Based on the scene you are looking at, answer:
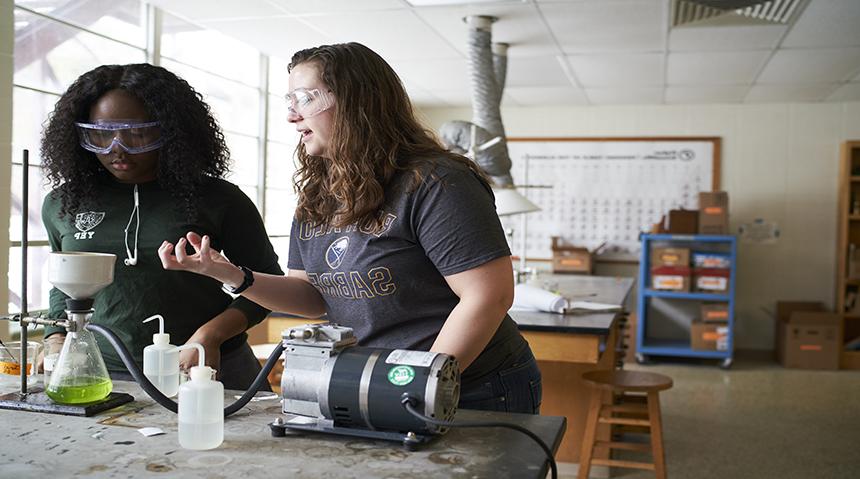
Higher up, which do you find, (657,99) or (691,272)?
(657,99)

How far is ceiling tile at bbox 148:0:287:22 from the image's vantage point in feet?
13.1

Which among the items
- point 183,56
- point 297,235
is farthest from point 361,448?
point 183,56

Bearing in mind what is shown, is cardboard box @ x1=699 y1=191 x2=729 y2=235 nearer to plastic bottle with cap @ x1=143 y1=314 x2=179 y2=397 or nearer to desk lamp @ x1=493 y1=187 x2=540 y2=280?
desk lamp @ x1=493 y1=187 x2=540 y2=280

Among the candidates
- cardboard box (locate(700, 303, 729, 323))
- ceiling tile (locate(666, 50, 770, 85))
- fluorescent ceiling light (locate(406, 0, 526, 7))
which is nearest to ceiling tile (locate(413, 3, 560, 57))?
fluorescent ceiling light (locate(406, 0, 526, 7))

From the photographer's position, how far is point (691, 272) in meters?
6.38

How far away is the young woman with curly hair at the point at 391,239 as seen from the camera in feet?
4.50

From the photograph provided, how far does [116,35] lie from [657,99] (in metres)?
4.33

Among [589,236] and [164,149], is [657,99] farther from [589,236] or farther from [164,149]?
[164,149]

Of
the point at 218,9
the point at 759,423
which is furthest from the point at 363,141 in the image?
the point at 759,423

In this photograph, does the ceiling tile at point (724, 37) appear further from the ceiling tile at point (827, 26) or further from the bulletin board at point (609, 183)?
the bulletin board at point (609, 183)

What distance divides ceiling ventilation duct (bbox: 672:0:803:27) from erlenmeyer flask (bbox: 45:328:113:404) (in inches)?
129

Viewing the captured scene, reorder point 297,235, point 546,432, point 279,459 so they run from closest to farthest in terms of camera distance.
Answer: point 279,459 < point 546,432 < point 297,235

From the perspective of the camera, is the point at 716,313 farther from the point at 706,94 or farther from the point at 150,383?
the point at 150,383

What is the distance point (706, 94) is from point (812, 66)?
3.82ft
